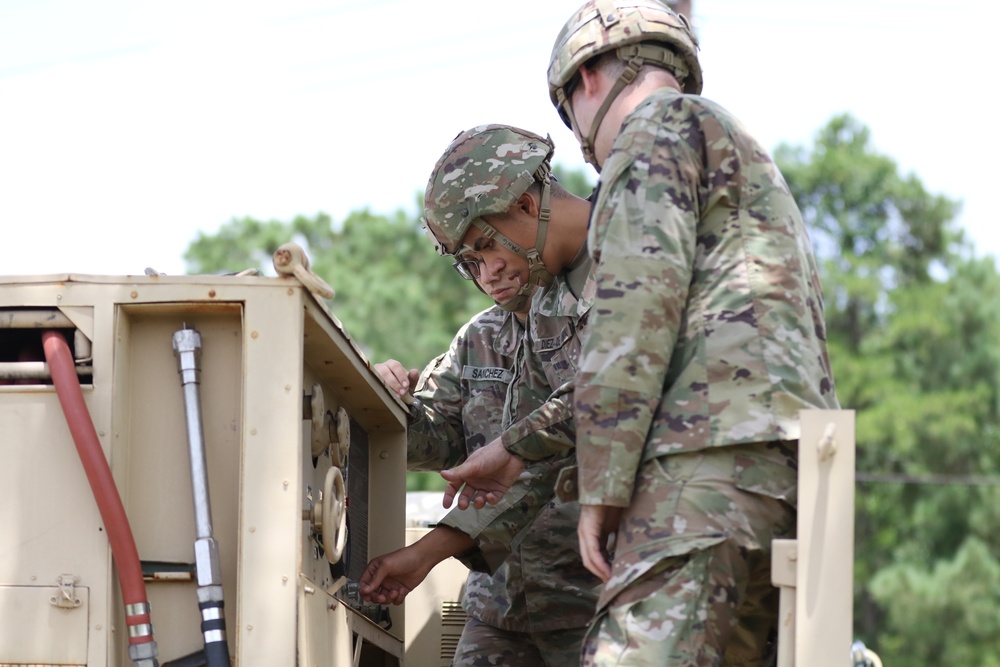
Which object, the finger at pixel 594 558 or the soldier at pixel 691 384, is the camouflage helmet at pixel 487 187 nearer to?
the soldier at pixel 691 384

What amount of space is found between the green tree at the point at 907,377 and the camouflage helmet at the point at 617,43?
2223cm

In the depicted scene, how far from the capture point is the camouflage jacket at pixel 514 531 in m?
4.61

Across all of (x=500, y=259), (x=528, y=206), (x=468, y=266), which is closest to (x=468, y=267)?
(x=468, y=266)

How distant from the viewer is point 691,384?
320 cm

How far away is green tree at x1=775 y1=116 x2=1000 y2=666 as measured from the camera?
25.7 meters

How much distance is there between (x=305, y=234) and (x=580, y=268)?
2697 cm

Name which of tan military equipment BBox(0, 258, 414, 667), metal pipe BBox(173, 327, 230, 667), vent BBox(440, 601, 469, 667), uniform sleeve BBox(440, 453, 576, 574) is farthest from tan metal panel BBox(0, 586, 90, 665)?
vent BBox(440, 601, 469, 667)

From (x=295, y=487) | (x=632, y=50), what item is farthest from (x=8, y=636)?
(x=632, y=50)

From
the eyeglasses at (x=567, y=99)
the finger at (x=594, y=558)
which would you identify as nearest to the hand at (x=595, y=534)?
the finger at (x=594, y=558)

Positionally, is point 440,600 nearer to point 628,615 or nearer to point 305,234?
point 628,615

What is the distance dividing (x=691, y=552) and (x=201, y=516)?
1.15m

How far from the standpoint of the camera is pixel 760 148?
340 cm

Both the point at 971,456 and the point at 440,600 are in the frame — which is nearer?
the point at 440,600

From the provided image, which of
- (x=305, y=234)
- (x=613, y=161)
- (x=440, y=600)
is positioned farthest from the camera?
(x=305, y=234)
